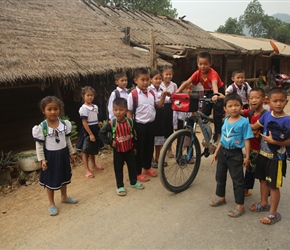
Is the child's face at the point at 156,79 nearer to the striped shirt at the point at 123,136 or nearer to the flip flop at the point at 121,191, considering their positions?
the striped shirt at the point at 123,136

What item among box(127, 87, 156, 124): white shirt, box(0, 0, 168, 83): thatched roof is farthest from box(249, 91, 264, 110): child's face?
box(0, 0, 168, 83): thatched roof

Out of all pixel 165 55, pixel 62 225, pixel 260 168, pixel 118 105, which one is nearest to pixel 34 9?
pixel 165 55

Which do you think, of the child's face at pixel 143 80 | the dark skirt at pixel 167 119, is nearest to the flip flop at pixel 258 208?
the dark skirt at pixel 167 119

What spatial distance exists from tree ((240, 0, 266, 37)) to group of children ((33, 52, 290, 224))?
37.3 m

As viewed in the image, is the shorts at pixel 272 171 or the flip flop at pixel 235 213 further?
the flip flop at pixel 235 213

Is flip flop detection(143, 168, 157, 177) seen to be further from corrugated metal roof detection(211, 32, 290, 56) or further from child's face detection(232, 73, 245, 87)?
corrugated metal roof detection(211, 32, 290, 56)

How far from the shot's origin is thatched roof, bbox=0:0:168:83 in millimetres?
5305

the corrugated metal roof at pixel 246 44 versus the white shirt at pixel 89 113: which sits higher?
the corrugated metal roof at pixel 246 44

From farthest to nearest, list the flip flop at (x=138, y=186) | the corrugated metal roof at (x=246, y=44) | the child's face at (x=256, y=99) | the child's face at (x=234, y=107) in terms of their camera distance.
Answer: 1. the corrugated metal roof at (x=246, y=44)
2. the flip flop at (x=138, y=186)
3. the child's face at (x=256, y=99)
4. the child's face at (x=234, y=107)

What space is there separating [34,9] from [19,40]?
9.27 ft

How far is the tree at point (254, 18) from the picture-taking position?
35906 millimetres

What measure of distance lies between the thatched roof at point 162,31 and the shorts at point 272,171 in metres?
6.03

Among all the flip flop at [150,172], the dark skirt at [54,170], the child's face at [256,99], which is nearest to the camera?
the child's face at [256,99]

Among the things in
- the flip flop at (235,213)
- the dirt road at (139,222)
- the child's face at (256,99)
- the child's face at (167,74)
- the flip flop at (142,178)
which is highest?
the child's face at (167,74)
